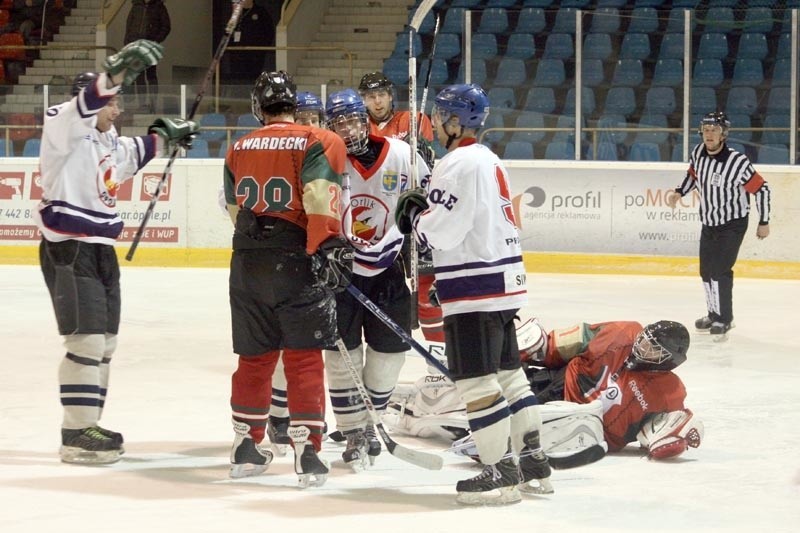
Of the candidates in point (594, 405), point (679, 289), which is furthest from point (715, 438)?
point (679, 289)

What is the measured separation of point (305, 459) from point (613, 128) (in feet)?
23.2

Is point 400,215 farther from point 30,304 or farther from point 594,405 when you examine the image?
point 30,304

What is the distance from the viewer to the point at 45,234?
482 centimetres

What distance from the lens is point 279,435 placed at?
487cm

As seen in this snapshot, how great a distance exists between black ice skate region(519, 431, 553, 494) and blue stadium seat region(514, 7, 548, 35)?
7223mm

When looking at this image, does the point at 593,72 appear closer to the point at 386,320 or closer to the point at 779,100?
the point at 779,100

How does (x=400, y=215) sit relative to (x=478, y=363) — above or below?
above

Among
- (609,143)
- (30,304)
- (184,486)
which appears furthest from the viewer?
(609,143)

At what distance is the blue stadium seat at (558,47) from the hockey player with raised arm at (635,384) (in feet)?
19.8

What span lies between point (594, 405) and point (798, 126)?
631 centimetres

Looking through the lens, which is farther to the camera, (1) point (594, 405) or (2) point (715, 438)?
(2) point (715, 438)

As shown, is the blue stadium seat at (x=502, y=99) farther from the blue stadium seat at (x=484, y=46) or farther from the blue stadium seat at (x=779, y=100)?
the blue stadium seat at (x=779, y=100)

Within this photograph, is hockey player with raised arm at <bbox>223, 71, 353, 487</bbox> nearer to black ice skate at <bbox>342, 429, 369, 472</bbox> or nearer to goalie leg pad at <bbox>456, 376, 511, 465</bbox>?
black ice skate at <bbox>342, 429, 369, 472</bbox>

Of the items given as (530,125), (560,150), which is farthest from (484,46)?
(560,150)
